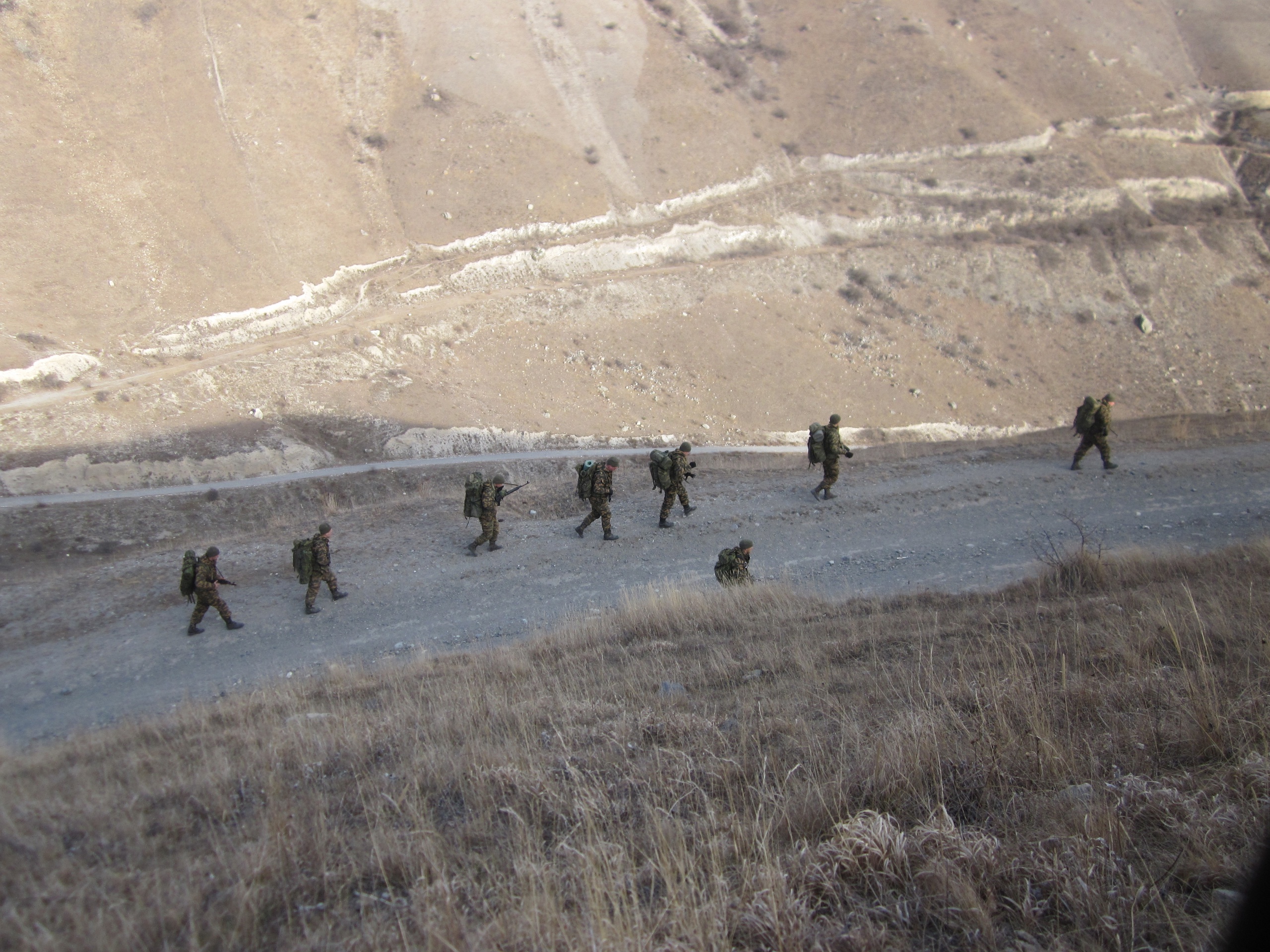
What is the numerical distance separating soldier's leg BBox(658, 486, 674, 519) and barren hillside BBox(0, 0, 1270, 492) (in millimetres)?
9264

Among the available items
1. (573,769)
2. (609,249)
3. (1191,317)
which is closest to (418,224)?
(609,249)

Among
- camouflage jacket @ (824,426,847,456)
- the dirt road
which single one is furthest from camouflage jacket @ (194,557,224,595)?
camouflage jacket @ (824,426,847,456)

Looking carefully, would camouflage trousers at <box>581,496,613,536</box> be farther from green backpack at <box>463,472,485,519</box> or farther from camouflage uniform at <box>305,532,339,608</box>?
camouflage uniform at <box>305,532,339,608</box>

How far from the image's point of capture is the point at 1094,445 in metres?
16.0

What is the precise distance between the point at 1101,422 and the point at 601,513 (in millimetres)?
10780

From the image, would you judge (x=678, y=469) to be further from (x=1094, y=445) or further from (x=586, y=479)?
(x=1094, y=445)

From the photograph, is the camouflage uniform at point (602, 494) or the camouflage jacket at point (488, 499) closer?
the camouflage jacket at point (488, 499)

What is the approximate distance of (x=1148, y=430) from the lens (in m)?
22.4

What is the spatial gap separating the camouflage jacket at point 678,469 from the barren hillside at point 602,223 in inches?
370

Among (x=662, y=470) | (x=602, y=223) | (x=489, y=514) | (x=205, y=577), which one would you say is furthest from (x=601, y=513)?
(x=602, y=223)

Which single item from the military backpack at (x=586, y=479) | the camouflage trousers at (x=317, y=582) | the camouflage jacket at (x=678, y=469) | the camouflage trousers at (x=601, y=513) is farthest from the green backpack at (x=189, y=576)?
the camouflage jacket at (x=678, y=469)

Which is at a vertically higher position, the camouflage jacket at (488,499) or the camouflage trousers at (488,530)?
the camouflage jacket at (488,499)

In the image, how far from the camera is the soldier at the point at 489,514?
13.2m

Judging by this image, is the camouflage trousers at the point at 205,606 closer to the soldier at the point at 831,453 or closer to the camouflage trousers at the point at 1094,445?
the soldier at the point at 831,453
